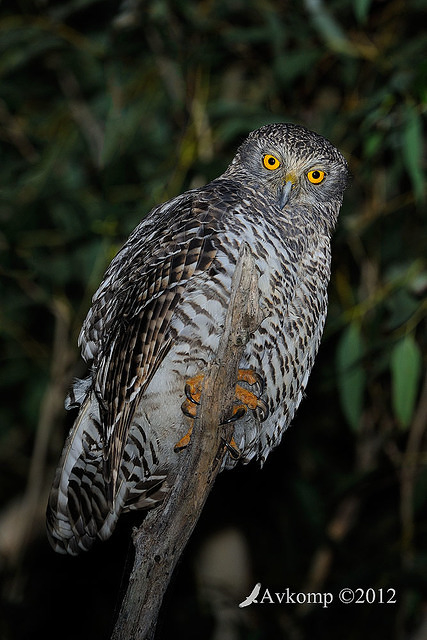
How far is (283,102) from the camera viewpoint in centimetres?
423

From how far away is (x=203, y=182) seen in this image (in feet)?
11.9

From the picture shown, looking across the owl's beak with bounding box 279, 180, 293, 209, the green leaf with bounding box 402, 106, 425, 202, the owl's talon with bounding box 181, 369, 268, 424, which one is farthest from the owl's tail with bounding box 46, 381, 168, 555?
the green leaf with bounding box 402, 106, 425, 202

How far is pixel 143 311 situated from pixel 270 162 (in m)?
0.73

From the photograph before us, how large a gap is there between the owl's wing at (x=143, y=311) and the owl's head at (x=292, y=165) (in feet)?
0.97

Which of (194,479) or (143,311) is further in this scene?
(143,311)

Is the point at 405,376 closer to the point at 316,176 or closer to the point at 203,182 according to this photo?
the point at 316,176

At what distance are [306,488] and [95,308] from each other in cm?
177

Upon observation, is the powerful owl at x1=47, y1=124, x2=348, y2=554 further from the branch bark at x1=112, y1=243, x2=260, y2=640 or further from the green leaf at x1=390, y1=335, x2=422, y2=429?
the green leaf at x1=390, y1=335, x2=422, y2=429

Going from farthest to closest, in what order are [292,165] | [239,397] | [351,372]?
1. [351,372]
2. [292,165]
3. [239,397]

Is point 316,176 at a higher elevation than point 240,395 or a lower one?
higher

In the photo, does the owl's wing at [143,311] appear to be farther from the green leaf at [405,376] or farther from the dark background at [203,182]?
the green leaf at [405,376]

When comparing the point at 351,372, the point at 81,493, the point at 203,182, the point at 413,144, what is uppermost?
the point at 203,182

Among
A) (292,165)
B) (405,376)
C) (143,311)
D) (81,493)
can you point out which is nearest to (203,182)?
(292,165)

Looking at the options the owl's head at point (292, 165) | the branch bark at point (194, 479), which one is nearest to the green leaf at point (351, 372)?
the owl's head at point (292, 165)
